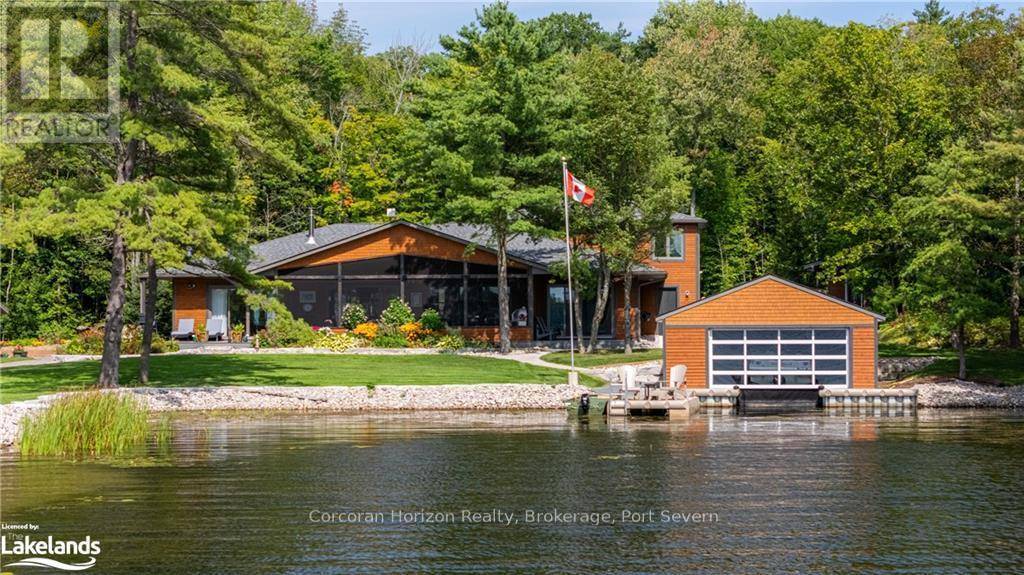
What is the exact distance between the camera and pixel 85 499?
20750 mm

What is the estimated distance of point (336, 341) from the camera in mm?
49562

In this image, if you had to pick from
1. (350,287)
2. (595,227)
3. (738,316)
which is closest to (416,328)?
(350,287)

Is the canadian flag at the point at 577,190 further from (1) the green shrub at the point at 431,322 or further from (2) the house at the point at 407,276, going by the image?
(1) the green shrub at the point at 431,322

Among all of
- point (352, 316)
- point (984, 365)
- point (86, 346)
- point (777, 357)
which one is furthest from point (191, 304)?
point (984, 365)

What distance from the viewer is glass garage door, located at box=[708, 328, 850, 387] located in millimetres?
38938

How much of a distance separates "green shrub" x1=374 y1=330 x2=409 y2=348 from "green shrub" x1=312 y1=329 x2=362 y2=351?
0.86m

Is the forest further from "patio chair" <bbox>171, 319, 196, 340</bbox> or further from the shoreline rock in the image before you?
the shoreline rock

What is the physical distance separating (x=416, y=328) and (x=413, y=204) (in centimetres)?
1912

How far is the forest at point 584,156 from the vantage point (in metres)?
33.6

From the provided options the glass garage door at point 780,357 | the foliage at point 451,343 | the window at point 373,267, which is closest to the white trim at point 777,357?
the glass garage door at point 780,357

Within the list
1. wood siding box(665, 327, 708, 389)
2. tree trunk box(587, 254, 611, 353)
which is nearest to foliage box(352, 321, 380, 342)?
tree trunk box(587, 254, 611, 353)

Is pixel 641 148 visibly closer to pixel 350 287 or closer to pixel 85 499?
pixel 350 287

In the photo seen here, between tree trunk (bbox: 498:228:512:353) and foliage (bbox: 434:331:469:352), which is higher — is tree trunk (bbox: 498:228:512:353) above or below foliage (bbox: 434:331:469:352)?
above

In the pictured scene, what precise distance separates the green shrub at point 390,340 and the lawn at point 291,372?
4023 mm
